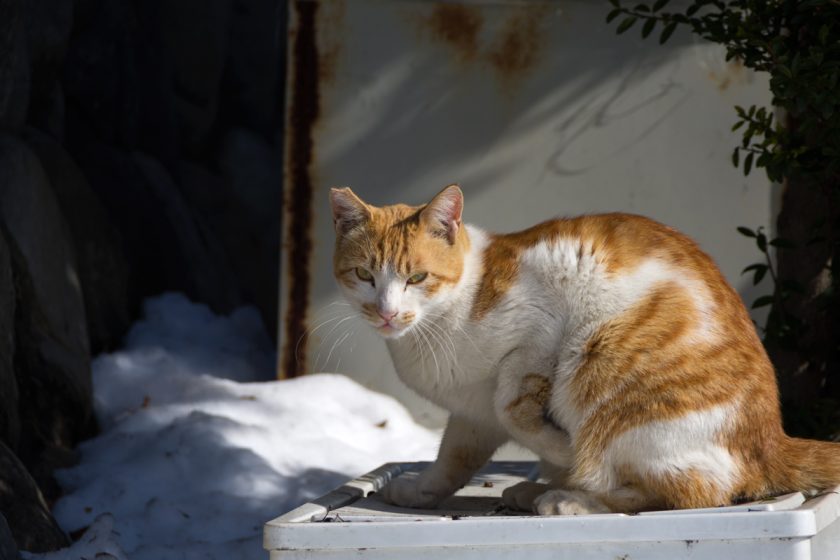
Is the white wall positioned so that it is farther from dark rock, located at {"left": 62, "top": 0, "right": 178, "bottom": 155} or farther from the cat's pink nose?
the cat's pink nose

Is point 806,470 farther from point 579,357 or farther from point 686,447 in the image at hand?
point 579,357

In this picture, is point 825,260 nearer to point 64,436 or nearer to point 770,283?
point 770,283

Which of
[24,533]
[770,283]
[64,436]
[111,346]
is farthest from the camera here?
[111,346]

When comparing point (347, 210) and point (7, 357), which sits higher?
point (347, 210)

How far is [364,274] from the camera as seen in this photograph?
270 centimetres

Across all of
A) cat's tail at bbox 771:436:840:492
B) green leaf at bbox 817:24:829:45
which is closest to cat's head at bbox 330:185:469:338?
cat's tail at bbox 771:436:840:492

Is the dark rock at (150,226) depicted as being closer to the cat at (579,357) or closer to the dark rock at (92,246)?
the dark rock at (92,246)

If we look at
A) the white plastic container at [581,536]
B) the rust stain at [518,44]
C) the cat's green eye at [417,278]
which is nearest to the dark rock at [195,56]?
the rust stain at [518,44]

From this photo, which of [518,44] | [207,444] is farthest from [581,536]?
[518,44]

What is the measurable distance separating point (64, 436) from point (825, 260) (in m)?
2.73

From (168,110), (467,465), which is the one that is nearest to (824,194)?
(467,465)

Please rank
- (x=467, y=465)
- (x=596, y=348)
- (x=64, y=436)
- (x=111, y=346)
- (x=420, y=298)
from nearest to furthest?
(x=596, y=348) < (x=420, y=298) < (x=467, y=465) < (x=64, y=436) < (x=111, y=346)

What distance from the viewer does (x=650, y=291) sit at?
2.48 m

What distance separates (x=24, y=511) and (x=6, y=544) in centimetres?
41
